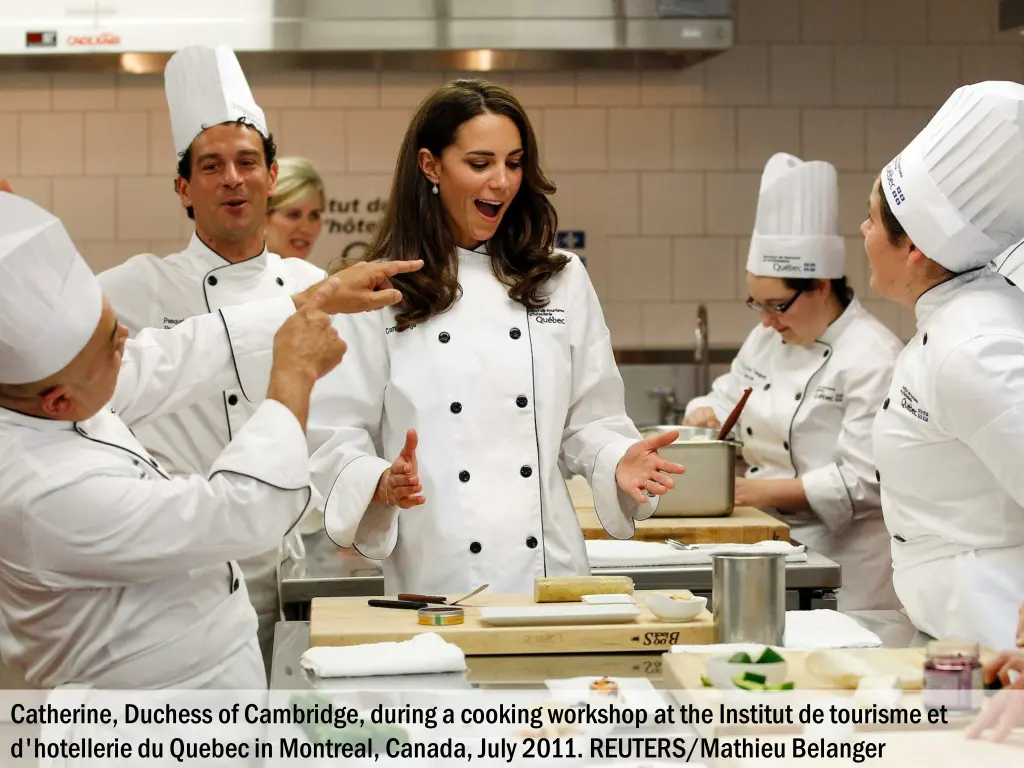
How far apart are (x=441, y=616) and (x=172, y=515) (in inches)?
19.3

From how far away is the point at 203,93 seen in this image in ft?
9.64

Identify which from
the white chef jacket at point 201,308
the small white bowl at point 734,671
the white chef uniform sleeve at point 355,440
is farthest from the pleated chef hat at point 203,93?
the small white bowl at point 734,671

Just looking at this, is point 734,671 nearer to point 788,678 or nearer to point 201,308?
point 788,678

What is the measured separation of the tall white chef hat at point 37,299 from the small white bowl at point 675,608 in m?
0.87

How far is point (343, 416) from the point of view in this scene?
2410 millimetres

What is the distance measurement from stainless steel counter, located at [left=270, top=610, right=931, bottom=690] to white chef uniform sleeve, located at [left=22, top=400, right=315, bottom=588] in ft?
0.68

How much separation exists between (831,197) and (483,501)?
1804 millimetres

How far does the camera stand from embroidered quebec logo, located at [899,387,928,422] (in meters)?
2.12

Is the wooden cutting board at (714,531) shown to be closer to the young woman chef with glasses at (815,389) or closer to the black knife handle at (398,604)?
the young woman chef with glasses at (815,389)

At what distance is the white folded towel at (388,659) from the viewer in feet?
5.73

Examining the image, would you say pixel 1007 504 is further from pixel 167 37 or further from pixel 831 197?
pixel 167 37

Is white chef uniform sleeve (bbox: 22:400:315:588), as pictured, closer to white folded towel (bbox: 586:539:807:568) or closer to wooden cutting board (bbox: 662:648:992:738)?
wooden cutting board (bbox: 662:648:992:738)

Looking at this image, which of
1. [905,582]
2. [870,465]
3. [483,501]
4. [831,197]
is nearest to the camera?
[905,582]

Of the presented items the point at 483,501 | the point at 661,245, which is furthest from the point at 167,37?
the point at 483,501
